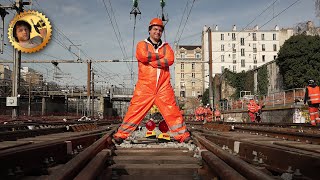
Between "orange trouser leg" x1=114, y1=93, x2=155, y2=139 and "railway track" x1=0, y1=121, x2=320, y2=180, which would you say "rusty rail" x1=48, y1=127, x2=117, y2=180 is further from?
"orange trouser leg" x1=114, y1=93, x2=155, y2=139

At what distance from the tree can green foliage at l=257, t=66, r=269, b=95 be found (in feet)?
26.2

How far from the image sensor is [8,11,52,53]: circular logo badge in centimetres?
1564

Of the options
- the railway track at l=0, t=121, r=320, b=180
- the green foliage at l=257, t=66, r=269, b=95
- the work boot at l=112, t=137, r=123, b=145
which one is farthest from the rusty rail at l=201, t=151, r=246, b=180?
the green foliage at l=257, t=66, r=269, b=95

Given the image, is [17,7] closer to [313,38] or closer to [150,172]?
[150,172]

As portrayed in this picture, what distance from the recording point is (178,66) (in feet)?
366

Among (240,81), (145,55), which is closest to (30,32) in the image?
(145,55)

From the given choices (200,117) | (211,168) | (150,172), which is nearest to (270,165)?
(211,168)

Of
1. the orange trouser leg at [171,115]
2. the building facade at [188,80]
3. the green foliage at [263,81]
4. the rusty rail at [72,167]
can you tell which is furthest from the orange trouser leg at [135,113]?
the building facade at [188,80]

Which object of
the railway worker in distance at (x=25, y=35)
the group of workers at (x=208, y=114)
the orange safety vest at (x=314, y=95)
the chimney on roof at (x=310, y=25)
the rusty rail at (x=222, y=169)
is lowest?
the group of workers at (x=208, y=114)

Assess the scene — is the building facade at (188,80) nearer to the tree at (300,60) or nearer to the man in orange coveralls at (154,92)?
the tree at (300,60)

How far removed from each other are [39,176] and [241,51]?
333ft

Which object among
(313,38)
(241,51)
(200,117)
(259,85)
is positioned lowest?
(200,117)

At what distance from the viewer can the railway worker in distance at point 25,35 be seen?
15.8 metres

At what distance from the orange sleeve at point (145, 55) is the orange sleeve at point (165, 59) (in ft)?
0.17
